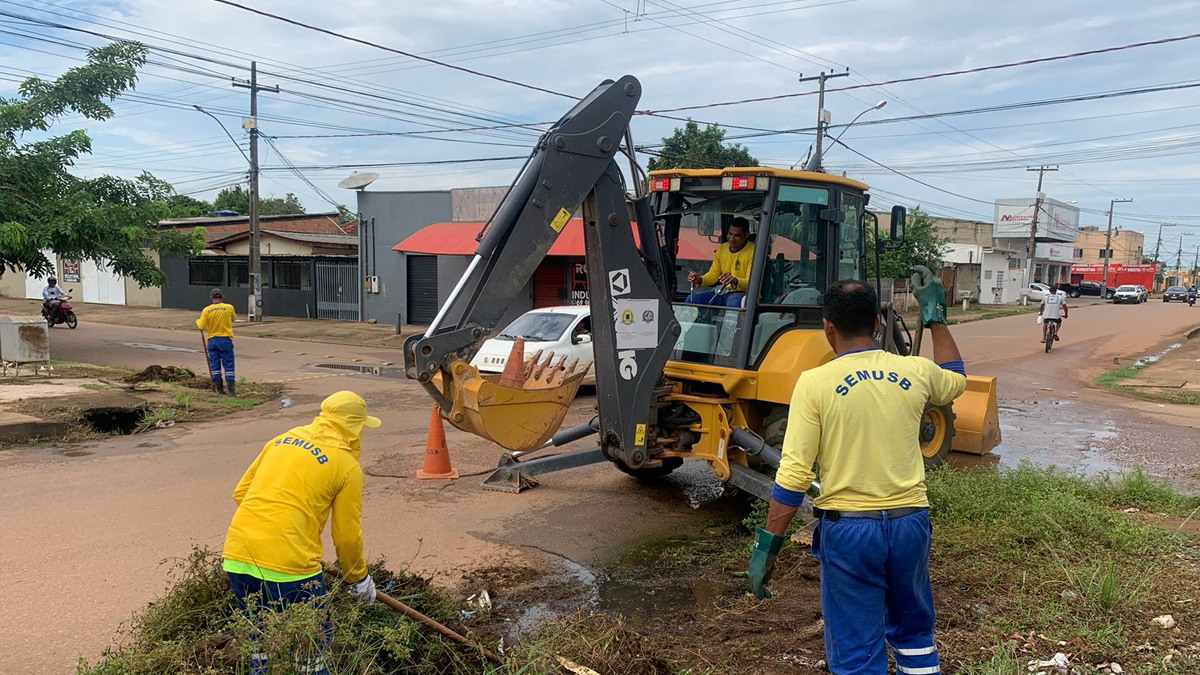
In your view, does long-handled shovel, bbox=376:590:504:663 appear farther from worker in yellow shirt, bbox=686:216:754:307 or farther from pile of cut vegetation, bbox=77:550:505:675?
worker in yellow shirt, bbox=686:216:754:307

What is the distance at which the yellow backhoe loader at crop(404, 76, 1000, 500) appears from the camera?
5.15 meters

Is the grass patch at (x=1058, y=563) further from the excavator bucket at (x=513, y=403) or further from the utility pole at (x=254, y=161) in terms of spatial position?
the utility pole at (x=254, y=161)

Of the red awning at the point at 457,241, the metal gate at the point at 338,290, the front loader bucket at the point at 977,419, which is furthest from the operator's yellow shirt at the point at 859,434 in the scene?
the metal gate at the point at 338,290

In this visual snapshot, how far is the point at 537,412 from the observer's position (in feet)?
17.7

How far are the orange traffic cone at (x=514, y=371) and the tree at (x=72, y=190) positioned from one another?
1400 centimetres

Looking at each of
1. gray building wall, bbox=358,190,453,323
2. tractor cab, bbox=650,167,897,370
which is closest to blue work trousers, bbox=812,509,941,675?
tractor cab, bbox=650,167,897,370

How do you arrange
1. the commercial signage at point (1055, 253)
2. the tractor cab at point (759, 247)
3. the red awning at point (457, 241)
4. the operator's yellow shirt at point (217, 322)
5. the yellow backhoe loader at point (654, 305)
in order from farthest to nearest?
the commercial signage at point (1055, 253) < the red awning at point (457, 241) < the operator's yellow shirt at point (217, 322) < the tractor cab at point (759, 247) < the yellow backhoe loader at point (654, 305)

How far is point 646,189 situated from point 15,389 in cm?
1005

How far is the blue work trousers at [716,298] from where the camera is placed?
6.31m

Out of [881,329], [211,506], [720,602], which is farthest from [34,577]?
[881,329]

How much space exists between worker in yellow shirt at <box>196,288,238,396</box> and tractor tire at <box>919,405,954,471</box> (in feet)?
32.0

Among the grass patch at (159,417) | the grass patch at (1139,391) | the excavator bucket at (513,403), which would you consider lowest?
the grass patch at (159,417)

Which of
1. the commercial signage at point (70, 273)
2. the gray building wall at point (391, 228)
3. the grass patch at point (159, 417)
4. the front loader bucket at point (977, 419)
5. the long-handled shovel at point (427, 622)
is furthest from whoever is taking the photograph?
the commercial signage at point (70, 273)

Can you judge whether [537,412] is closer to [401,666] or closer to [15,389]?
[401,666]
